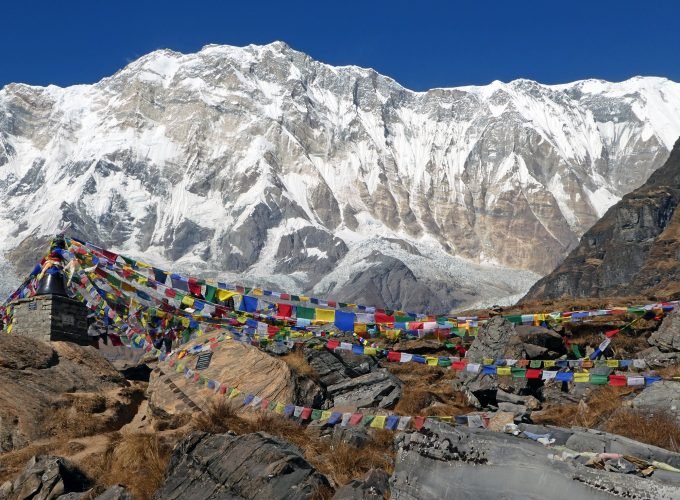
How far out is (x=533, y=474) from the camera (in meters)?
8.38

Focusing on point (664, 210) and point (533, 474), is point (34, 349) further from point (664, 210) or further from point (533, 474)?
point (664, 210)

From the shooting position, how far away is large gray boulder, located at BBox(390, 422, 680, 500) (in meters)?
Answer: 7.91

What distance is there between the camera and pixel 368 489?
972 cm

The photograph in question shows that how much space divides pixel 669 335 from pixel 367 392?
8.40m

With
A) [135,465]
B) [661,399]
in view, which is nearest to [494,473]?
[661,399]

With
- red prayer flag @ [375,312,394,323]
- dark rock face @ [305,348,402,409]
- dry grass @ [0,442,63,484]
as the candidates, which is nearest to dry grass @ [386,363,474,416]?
dark rock face @ [305,348,402,409]

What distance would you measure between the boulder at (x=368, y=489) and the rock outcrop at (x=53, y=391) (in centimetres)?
804

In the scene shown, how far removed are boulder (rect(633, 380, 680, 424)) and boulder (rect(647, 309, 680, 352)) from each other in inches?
309

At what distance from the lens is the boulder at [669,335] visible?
20500 mm

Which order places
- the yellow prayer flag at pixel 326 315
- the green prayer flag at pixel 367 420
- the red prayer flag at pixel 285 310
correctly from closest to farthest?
the green prayer flag at pixel 367 420, the yellow prayer flag at pixel 326 315, the red prayer flag at pixel 285 310

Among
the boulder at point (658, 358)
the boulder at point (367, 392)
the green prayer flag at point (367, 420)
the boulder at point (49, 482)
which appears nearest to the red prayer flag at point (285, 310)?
the boulder at point (367, 392)

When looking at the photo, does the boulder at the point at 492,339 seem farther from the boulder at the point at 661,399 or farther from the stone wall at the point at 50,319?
the stone wall at the point at 50,319

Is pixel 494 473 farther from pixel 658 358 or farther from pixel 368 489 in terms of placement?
pixel 658 358

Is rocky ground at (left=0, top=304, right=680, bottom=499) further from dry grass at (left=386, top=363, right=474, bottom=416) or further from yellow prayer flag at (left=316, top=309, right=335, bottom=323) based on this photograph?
yellow prayer flag at (left=316, top=309, right=335, bottom=323)
